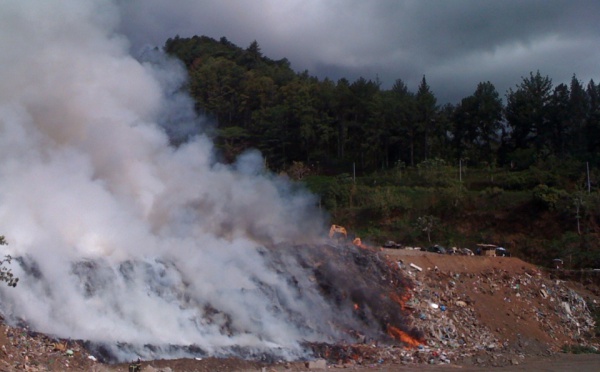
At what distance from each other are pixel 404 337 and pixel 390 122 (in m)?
38.7

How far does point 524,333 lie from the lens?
28156 millimetres

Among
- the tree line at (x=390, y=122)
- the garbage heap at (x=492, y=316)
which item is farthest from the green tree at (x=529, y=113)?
the garbage heap at (x=492, y=316)

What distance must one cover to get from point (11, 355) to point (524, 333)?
788 inches

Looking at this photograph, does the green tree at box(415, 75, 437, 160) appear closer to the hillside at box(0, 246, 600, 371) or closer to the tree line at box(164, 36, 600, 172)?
the tree line at box(164, 36, 600, 172)

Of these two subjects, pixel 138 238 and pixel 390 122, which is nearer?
pixel 138 238

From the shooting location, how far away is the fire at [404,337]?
25.2m

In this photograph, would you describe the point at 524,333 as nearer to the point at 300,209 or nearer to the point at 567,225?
the point at 300,209

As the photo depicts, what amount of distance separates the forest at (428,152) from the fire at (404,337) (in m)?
18.0

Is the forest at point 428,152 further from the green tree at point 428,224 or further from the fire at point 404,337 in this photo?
the fire at point 404,337

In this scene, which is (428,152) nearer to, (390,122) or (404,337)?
(390,122)

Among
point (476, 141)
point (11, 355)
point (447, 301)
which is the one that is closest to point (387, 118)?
point (476, 141)

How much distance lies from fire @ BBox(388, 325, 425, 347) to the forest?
59.2 ft

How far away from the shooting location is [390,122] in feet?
204

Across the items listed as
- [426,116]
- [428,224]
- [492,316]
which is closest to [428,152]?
[426,116]
